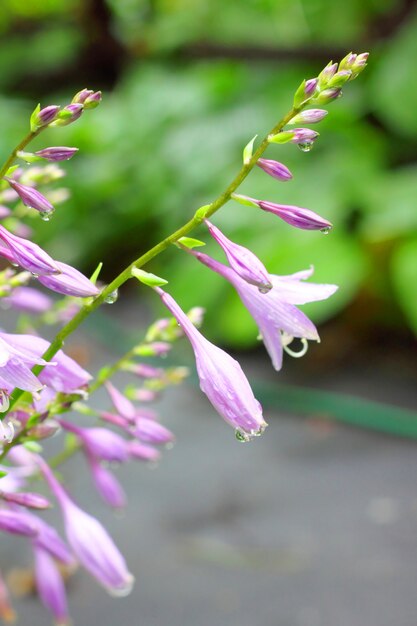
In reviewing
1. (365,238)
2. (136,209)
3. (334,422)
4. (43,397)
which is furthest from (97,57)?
(43,397)

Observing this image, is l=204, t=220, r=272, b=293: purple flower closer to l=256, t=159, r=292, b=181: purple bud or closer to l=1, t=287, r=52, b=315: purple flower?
l=256, t=159, r=292, b=181: purple bud

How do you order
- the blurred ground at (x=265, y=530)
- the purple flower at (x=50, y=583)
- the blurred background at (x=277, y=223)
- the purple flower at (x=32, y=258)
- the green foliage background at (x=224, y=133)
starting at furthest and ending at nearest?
the green foliage background at (x=224, y=133), the blurred background at (x=277, y=223), the blurred ground at (x=265, y=530), the purple flower at (x=50, y=583), the purple flower at (x=32, y=258)

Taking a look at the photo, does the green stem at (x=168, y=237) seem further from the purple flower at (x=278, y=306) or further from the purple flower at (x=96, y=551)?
the purple flower at (x=96, y=551)

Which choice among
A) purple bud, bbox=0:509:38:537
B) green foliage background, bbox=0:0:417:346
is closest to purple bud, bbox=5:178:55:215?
purple bud, bbox=0:509:38:537

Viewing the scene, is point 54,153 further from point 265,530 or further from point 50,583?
point 265,530

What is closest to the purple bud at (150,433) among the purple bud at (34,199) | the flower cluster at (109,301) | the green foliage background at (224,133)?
the flower cluster at (109,301)

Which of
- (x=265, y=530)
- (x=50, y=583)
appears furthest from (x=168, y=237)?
(x=265, y=530)
